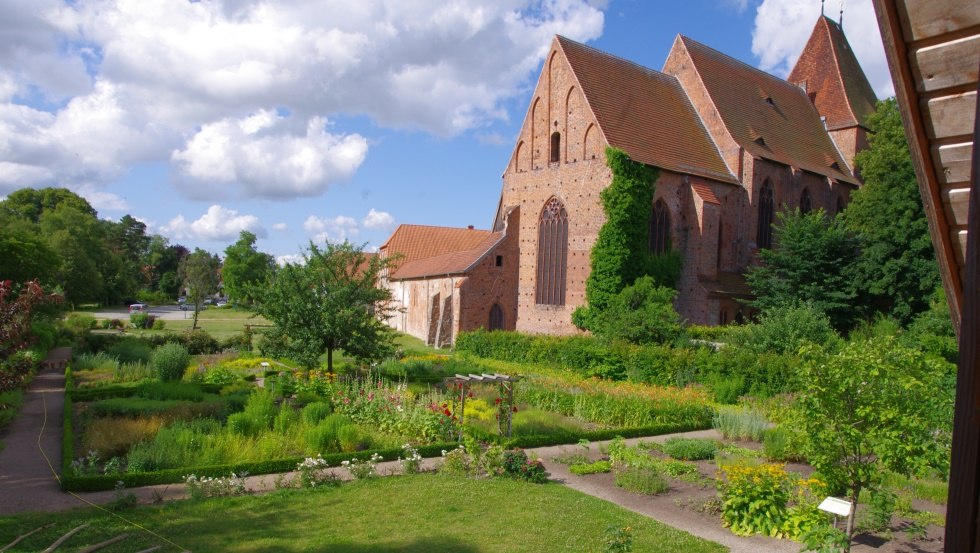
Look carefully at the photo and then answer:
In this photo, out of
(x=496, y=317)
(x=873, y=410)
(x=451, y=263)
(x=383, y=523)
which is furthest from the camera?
(x=451, y=263)

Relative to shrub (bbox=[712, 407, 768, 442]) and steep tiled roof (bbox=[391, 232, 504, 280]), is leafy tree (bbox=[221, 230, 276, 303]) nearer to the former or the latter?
steep tiled roof (bbox=[391, 232, 504, 280])

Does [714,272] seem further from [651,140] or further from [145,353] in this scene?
[145,353]

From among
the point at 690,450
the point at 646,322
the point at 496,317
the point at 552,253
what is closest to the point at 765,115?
the point at 552,253

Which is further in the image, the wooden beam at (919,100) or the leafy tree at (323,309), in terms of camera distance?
the leafy tree at (323,309)

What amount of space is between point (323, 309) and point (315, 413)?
209 inches

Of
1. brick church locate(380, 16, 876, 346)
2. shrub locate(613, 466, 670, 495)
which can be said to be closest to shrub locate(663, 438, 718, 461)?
shrub locate(613, 466, 670, 495)

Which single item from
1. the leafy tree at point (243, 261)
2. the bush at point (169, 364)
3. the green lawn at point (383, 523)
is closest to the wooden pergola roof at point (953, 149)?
the green lawn at point (383, 523)

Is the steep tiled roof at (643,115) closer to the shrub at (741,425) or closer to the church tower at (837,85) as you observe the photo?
the church tower at (837,85)

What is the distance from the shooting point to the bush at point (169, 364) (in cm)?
1778

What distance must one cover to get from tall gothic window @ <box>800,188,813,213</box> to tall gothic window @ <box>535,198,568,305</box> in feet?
43.3

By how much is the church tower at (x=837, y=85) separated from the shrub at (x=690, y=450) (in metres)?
31.0

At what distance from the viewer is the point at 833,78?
125 feet

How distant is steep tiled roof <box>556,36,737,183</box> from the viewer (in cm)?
2805

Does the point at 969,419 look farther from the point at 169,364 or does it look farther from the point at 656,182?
the point at 656,182
